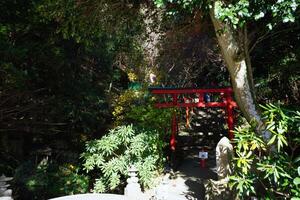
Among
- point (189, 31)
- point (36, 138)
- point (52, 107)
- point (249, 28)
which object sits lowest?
point (36, 138)

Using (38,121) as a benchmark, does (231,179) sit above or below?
below

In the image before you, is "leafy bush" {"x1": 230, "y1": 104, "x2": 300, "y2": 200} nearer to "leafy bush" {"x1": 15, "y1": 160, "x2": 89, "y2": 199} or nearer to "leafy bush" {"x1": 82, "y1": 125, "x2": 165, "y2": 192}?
"leafy bush" {"x1": 82, "y1": 125, "x2": 165, "y2": 192}

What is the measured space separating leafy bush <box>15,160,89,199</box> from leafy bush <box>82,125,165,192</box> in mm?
394

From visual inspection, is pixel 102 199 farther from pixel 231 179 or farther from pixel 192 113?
pixel 192 113

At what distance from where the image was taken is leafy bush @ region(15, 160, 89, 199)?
6008mm

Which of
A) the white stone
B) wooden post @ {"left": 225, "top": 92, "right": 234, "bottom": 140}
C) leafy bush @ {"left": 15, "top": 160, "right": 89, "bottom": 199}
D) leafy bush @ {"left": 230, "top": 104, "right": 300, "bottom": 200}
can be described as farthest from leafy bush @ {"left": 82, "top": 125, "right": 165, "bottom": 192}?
leafy bush @ {"left": 230, "top": 104, "right": 300, "bottom": 200}

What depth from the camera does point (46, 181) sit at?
6145mm

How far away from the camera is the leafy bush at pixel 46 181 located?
6.01 metres

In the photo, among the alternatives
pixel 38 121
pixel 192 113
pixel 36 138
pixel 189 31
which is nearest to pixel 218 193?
pixel 189 31

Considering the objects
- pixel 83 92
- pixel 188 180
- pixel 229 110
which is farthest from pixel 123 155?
pixel 229 110

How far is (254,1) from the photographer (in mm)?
3875

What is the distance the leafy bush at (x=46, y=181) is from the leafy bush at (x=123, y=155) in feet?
1.29

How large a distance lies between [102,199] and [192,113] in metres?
8.88

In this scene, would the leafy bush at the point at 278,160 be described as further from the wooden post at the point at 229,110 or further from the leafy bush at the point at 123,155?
the wooden post at the point at 229,110
